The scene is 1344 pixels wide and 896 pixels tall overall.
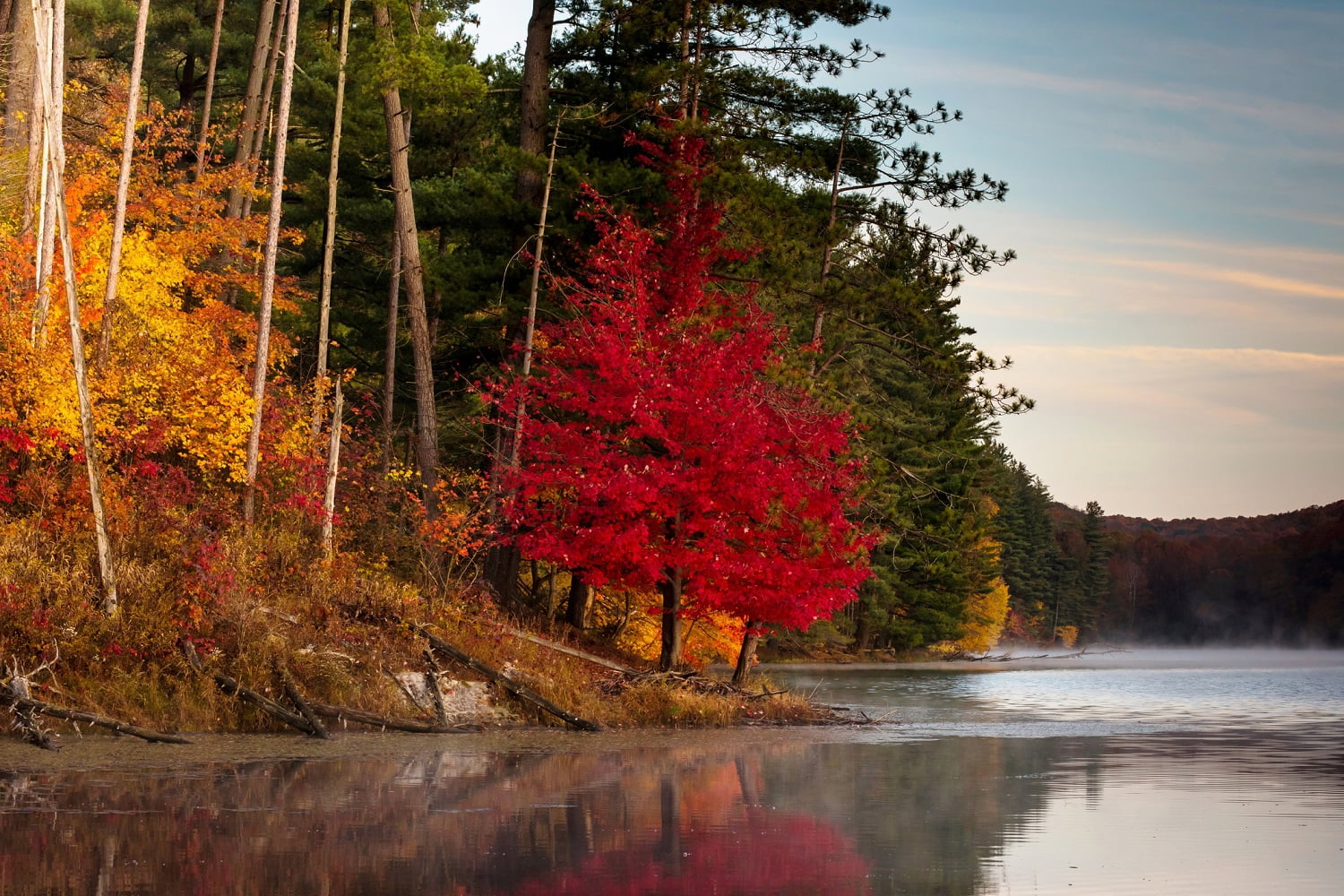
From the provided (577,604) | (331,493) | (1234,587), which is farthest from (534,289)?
(1234,587)

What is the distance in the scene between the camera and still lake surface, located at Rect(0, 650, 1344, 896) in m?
9.85

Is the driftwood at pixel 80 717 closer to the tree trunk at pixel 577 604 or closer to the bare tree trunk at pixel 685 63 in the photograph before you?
the tree trunk at pixel 577 604

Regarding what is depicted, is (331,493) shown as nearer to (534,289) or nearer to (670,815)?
(534,289)

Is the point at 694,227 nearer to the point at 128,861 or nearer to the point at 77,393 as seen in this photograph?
the point at 77,393

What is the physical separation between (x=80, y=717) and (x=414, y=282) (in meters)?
12.8

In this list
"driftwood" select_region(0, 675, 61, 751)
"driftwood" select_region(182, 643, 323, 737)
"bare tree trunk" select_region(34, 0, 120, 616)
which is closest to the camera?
"driftwood" select_region(0, 675, 61, 751)

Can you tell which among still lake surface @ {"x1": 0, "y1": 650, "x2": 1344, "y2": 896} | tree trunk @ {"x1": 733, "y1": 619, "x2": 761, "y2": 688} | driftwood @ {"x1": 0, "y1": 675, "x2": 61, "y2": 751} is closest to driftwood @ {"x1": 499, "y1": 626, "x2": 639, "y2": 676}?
tree trunk @ {"x1": 733, "y1": 619, "x2": 761, "y2": 688}

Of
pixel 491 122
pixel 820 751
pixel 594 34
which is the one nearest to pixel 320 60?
pixel 491 122

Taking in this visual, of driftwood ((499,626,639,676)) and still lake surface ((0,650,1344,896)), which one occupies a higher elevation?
driftwood ((499,626,639,676))

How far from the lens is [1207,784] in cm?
1664

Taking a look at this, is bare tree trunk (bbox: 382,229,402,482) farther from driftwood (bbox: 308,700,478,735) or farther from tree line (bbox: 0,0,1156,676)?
driftwood (bbox: 308,700,478,735)

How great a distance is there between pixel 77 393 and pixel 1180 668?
57.0 metres

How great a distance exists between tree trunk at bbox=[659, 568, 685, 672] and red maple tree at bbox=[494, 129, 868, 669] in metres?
0.04

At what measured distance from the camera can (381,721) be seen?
63.0ft
